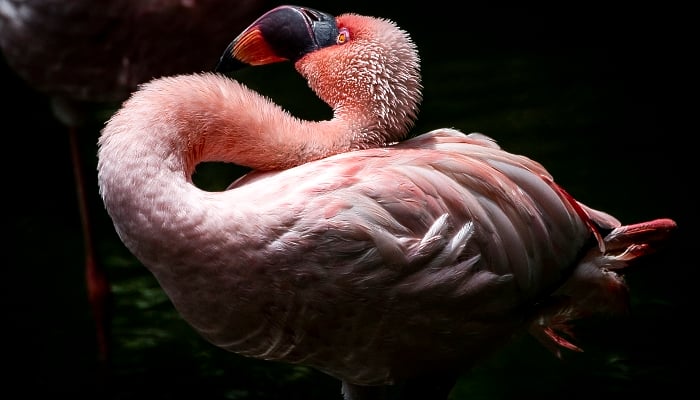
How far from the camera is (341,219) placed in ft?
5.48

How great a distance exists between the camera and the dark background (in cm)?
304

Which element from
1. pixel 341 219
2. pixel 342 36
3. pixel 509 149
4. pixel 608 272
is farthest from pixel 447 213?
pixel 509 149

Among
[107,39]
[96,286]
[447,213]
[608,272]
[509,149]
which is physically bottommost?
[96,286]

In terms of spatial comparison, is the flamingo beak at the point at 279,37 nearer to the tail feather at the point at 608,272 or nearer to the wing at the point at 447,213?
the wing at the point at 447,213

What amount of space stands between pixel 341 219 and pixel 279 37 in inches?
16.3

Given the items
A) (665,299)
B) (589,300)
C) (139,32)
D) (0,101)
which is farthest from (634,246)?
(0,101)

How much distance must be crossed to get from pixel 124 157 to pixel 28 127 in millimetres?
3383

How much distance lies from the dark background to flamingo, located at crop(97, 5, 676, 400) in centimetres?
45

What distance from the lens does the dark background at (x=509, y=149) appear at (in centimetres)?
304

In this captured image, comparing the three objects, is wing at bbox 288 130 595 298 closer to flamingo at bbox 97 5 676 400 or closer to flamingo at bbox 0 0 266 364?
flamingo at bbox 97 5 676 400

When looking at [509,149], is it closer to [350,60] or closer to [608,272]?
[608,272]

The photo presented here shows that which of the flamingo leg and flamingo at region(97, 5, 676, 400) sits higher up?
flamingo at region(97, 5, 676, 400)

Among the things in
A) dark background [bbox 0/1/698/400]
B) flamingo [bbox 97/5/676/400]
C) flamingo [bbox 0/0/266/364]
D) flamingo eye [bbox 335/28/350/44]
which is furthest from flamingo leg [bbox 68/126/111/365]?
flamingo eye [bbox 335/28/350/44]

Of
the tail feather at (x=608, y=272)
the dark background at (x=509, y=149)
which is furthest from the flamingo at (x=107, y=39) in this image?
the tail feather at (x=608, y=272)
